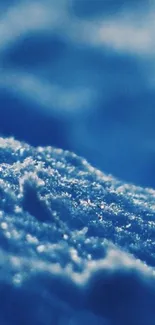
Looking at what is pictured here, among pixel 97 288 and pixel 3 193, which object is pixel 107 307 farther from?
pixel 3 193

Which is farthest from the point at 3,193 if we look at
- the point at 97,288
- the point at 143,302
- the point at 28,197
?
the point at 143,302

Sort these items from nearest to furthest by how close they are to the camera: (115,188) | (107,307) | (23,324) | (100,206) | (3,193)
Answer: (23,324) → (107,307) → (3,193) → (100,206) → (115,188)

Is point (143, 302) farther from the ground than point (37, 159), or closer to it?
closer to it

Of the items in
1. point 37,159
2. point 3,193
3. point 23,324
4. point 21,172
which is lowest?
point 23,324

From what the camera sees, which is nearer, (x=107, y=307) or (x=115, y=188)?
(x=107, y=307)

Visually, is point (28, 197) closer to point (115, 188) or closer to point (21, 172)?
point (21, 172)

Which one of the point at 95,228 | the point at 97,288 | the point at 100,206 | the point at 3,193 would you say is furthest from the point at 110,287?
the point at 3,193

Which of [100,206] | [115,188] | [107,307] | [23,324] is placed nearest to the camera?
[23,324]
